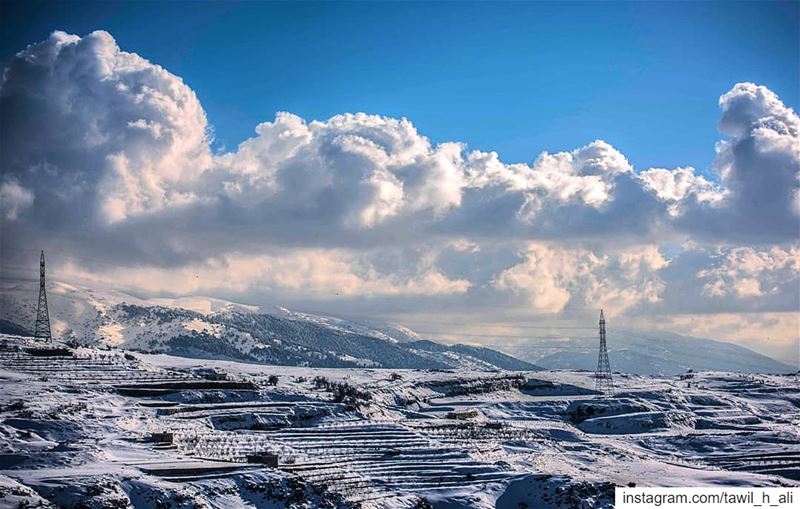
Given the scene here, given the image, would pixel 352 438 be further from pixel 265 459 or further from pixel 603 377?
pixel 603 377

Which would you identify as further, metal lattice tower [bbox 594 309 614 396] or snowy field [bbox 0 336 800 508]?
metal lattice tower [bbox 594 309 614 396]

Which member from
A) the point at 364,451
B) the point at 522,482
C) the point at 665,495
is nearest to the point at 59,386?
the point at 364,451

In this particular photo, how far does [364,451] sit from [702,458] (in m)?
45.0

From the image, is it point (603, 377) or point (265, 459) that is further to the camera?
point (603, 377)

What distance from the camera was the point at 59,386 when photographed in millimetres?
110812

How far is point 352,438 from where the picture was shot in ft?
327

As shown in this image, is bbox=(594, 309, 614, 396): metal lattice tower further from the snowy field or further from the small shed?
the small shed

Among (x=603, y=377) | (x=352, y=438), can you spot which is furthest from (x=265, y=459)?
(x=603, y=377)

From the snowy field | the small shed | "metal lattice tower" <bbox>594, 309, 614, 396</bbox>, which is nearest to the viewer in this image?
the snowy field

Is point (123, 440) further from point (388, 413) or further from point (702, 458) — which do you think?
point (702, 458)

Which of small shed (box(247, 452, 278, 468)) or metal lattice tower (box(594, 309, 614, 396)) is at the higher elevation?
metal lattice tower (box(594, 309, 614, 396))

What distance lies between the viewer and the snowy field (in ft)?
233

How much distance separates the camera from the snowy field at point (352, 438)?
70.9 meters

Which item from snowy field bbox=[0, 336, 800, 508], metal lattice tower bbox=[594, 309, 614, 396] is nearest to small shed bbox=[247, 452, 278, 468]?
snowy field bbox=[0, 336, 800, 508]
